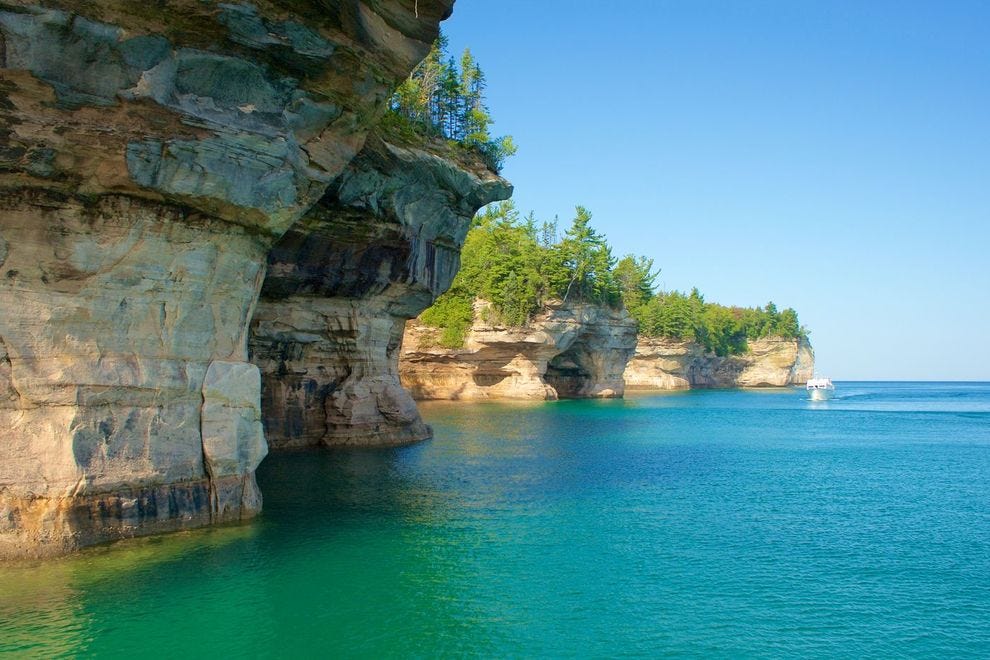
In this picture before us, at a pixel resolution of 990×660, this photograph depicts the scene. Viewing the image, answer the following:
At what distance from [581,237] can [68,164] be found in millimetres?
51685

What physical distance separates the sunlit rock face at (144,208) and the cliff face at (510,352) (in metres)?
42.2

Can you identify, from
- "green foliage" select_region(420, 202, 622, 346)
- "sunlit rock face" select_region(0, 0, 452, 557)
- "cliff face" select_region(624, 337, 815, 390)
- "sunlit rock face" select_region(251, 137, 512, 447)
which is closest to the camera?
"sunlit rock face" select_region(0, 0, 452, 557)

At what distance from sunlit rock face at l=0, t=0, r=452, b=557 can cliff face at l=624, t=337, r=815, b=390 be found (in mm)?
81098

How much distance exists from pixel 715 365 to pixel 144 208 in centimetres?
11438

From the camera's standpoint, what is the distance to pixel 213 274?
1502cm

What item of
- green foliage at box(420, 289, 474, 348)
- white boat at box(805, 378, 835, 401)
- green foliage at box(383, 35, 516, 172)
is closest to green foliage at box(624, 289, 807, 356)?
white boat at box(805, 378, 835, 401)

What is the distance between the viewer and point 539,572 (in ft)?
43.9

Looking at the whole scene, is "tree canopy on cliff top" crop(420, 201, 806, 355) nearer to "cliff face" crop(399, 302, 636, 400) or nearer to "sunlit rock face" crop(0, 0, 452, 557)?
"cliff face" crop(399, 302, 636, 400)

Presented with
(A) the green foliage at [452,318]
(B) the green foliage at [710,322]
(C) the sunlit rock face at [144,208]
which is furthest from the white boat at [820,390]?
(C) the sunlit rock face at [144,208]

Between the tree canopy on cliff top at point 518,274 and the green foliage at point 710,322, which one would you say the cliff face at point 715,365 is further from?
the tree canopy on cliff top at point 518,274

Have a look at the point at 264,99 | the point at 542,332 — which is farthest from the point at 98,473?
the point at 542,332

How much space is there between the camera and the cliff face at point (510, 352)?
57.5 metres

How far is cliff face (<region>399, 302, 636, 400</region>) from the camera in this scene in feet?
189

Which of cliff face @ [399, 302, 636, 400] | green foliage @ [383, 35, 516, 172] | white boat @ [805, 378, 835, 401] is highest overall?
green foliage @ [383, 35, 516, 172]
